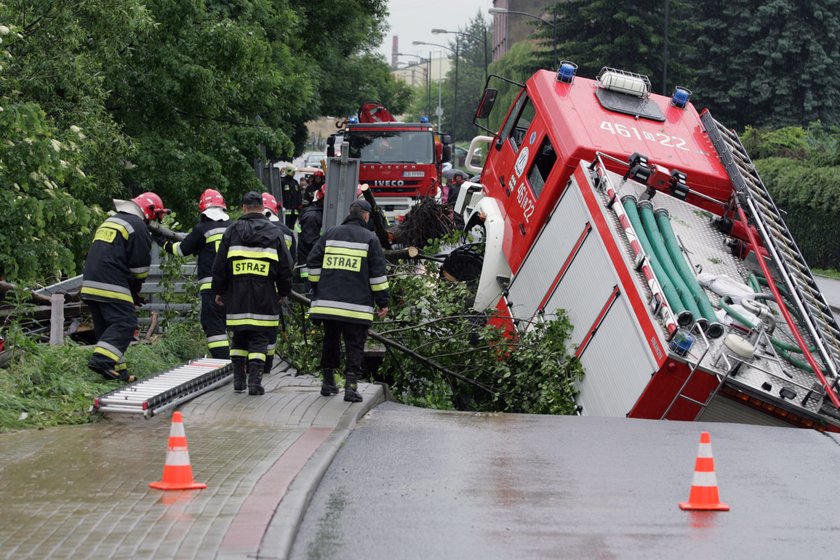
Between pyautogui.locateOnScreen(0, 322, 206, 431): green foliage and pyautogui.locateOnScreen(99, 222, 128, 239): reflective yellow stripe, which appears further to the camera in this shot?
pyautogui.locateOnScreen(99, 222, 128, 239): reflective yellow stripe

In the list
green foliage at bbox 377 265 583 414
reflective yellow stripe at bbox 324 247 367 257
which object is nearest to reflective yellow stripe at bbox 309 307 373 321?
reflective yellow stripe at bbox 324 247 367 257

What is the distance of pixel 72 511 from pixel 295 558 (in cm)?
127

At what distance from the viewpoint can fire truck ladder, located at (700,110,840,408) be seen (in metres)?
8.67

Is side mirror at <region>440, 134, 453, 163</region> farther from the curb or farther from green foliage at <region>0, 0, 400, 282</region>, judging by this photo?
the curb

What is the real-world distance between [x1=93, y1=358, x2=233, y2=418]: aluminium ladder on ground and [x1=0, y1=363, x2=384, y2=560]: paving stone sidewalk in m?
0.09

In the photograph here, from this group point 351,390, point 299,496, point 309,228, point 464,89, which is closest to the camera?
point 299,496

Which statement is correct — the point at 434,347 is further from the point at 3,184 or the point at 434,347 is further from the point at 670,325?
the point at 3,184

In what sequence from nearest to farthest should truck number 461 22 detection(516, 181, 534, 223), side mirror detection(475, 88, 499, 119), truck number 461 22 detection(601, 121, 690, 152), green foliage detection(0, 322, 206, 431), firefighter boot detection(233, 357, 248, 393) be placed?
1. green foliage detection(0, 322, 206, 431)
2. firefighter boot detection(233, 357, 248, 393)
3. truck number 461 22 detection(601, 121, 690, 152)
4. truck number 461 22 detection(516, 181, 534, 223)
5. side mirror detection(475, 88, 499, 119)

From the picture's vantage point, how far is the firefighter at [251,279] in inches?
364

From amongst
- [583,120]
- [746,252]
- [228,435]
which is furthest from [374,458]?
[583,120]

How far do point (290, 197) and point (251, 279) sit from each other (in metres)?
17.3

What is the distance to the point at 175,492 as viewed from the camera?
623 centimetres

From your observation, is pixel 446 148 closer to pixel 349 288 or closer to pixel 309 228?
pixel 309 228

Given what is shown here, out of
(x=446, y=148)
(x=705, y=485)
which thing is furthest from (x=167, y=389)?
(x=446, y=148)
